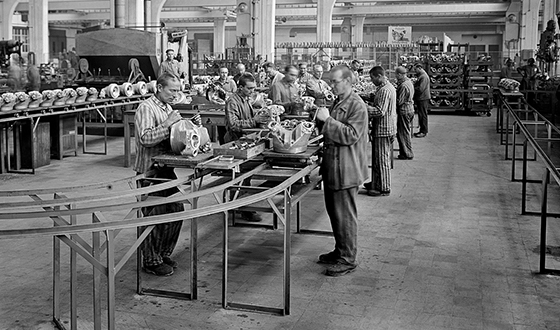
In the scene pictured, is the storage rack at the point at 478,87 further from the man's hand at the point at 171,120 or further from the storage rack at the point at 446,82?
the man's hand at the point at 171,120

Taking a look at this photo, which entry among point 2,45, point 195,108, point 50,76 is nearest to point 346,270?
point 195,108

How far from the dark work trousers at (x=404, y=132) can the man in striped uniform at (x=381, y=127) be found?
9.19 feet

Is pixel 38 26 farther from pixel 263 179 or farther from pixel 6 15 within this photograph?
pixel 263 179

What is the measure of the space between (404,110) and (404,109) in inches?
0.9

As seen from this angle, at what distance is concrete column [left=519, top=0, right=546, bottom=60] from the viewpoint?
27344mm

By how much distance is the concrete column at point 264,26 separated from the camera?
2420cm

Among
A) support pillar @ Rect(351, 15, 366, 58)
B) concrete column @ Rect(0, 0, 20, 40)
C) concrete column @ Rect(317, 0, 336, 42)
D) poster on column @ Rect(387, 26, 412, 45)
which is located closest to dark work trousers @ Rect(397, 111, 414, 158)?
concrete column @ Rect(317, 0, 336, 42)

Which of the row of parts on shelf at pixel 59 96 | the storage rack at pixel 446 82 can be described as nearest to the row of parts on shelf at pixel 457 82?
the storage rack at pixel 446 82

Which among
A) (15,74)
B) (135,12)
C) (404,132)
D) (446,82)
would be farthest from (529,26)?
(15,74)

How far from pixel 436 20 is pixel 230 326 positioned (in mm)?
37544

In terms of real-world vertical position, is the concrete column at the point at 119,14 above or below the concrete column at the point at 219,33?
below

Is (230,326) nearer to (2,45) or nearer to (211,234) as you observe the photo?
(211,234)

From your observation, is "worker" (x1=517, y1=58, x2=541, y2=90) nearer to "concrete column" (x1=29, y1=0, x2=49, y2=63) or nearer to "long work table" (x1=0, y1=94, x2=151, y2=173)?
"long work table" (x1=0, y1=94, x2=151, y2=173)

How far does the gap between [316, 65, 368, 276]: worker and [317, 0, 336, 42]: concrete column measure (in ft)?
76.6
